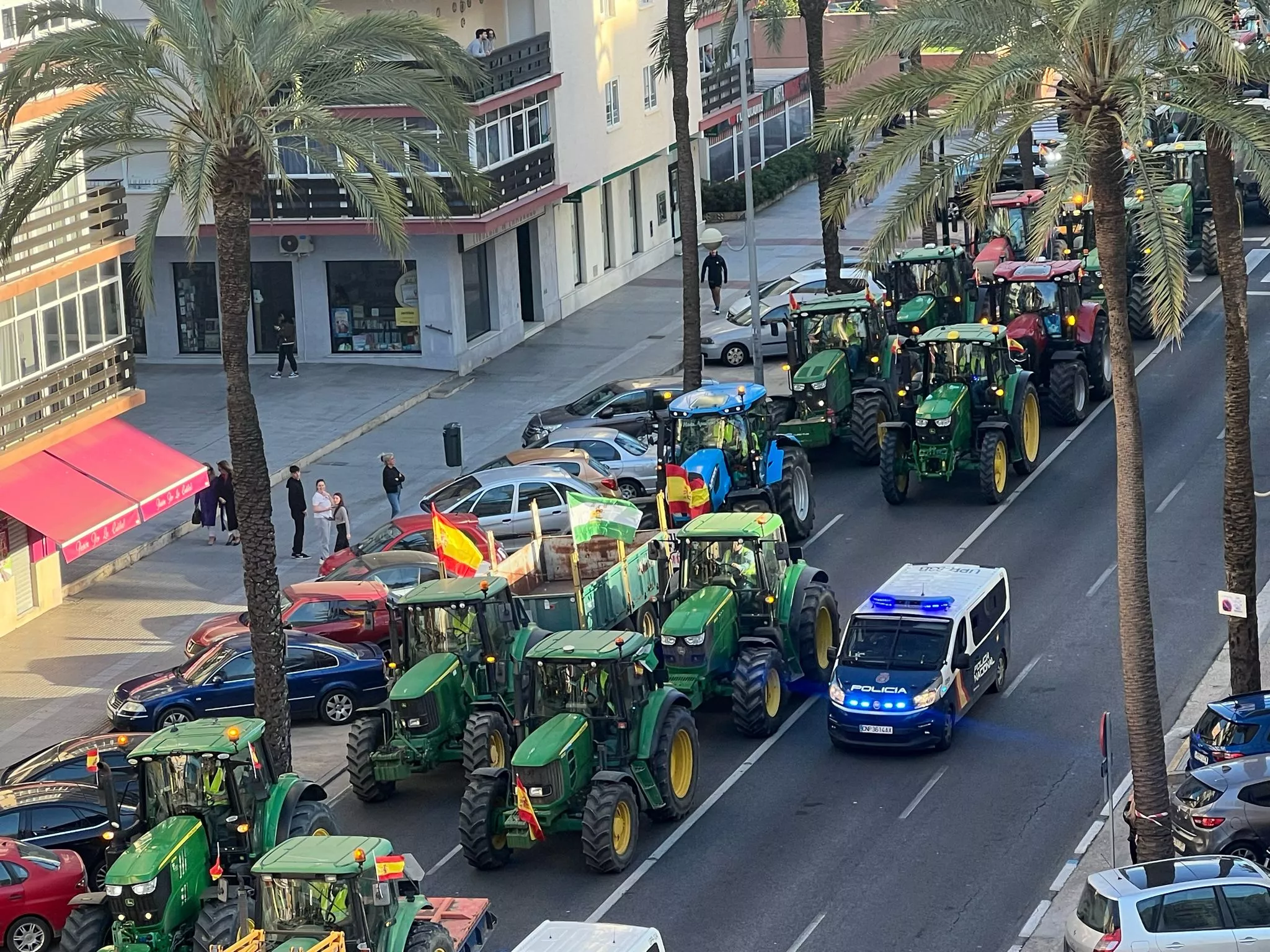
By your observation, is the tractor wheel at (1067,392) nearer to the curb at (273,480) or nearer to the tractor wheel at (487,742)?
the curb at (273,480)

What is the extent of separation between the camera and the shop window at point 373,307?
1962 inches

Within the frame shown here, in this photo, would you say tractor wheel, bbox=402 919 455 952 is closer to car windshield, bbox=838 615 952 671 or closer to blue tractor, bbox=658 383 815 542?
car windshield, bbox=838 615 952 671

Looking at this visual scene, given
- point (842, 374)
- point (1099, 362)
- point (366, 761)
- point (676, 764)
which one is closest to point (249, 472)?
point (366, 761)

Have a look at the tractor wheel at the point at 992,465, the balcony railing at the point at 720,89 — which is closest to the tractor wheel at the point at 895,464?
the tractor wheel at the point at 992,465

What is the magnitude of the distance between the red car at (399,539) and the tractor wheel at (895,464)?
6927 millimetres

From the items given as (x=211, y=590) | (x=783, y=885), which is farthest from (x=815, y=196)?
(x=783, y=885)

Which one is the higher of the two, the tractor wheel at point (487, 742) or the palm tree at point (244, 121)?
the palm tree at point (244, 121)

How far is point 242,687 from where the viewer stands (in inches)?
1193

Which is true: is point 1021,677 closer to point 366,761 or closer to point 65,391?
point 366,761

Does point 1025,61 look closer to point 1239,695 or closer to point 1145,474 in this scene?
point 1239,695

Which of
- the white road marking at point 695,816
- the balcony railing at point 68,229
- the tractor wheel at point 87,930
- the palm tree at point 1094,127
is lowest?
the white road marking at point 695,816

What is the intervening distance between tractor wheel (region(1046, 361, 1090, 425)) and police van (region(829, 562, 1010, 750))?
478 inches

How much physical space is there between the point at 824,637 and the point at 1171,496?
954 centimetres

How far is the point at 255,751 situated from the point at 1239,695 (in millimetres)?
11806
